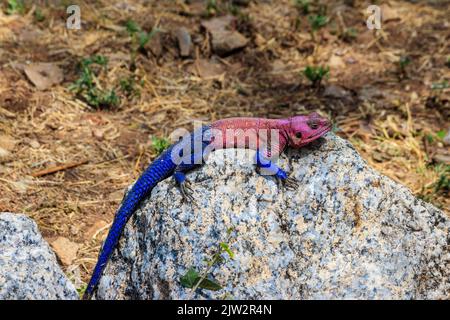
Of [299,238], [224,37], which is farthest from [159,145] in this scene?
[299,238]

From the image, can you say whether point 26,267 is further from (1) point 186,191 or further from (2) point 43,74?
(2) point 43,74

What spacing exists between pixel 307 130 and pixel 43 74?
3.59m

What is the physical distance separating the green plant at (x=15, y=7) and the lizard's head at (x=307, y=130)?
465 centimetres

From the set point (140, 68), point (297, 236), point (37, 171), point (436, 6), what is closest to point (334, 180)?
point (297, 236)

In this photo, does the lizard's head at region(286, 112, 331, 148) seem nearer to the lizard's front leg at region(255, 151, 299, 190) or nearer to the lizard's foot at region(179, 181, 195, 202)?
the lizard's front leg at region(255, 151, 299, 190)

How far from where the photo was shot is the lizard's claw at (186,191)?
144 inches

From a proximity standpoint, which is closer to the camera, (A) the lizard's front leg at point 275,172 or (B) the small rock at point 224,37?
(A) the lizard's front leg at point 275,172

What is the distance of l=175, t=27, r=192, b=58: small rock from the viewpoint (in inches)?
280

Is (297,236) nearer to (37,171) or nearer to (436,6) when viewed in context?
(37,171)

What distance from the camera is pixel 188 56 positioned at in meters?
7.13

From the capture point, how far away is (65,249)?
4.70 metres

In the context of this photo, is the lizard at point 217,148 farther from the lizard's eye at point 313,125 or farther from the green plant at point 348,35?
the green plant at point 348,35

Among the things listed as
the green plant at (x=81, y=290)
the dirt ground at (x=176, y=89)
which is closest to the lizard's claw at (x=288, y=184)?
the green plant at (x=81, y=290)
